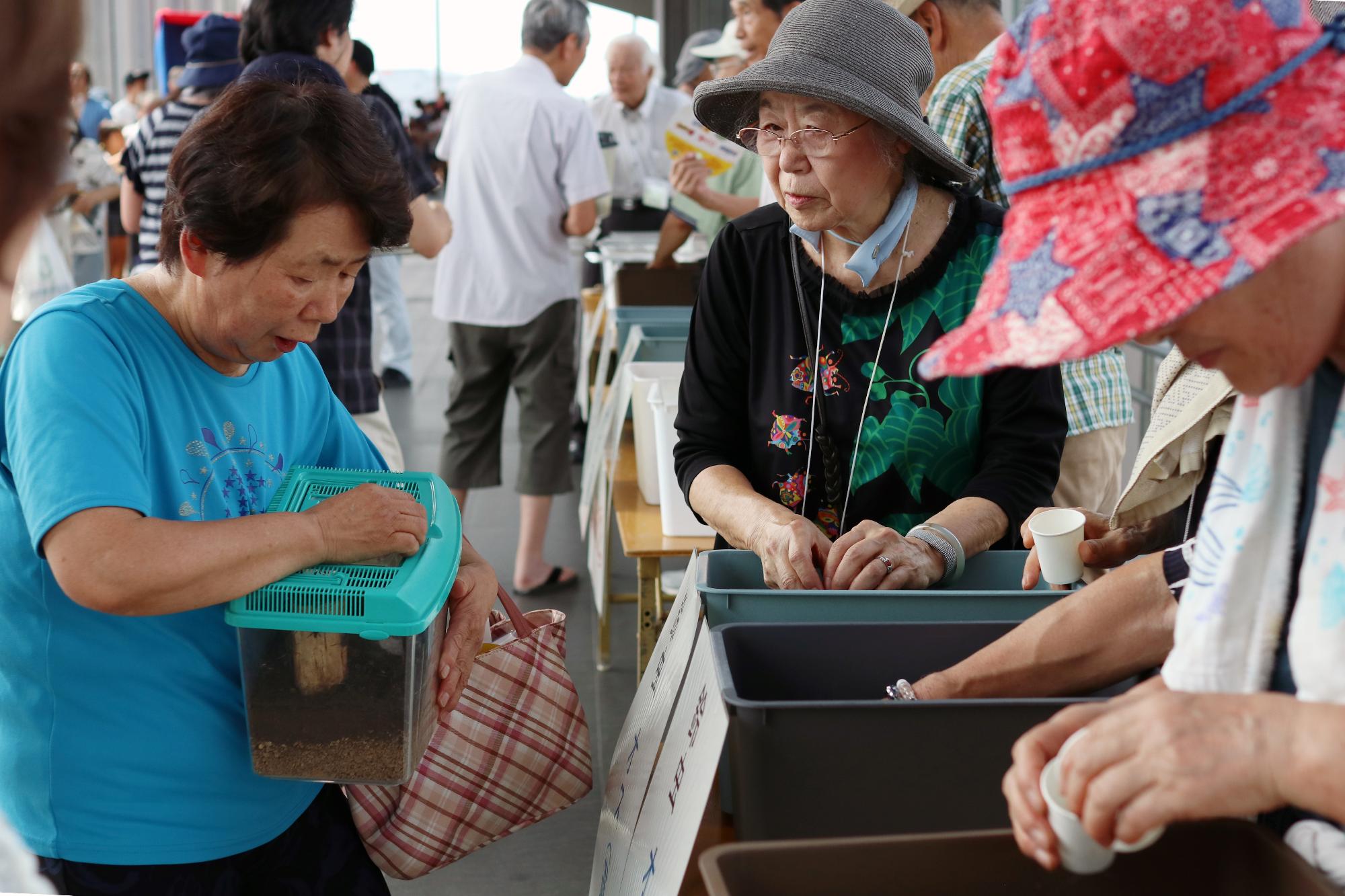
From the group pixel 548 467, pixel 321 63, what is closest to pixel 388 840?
pixel 321 63

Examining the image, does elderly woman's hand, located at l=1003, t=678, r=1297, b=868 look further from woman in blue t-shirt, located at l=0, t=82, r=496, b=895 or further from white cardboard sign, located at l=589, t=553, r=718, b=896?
woman in blue t-shirt, located at l=0, t=82, r=496, b=895

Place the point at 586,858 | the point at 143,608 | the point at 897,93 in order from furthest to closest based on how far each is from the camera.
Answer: the point at 586,858
the point at 897,93
the point at 143,608

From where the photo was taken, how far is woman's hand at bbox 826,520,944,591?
5.21ft

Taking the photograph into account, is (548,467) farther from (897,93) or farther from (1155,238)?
(1155,238)

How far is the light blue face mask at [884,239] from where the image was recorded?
179 cm

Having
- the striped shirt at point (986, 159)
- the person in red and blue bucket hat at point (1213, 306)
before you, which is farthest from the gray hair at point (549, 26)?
the person in red and blue bucket hat at point (1213, 306)

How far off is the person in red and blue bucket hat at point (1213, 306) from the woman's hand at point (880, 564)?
73 cm

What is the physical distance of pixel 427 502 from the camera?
157 cm

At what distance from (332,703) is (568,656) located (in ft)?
8.22

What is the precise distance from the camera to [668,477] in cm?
275

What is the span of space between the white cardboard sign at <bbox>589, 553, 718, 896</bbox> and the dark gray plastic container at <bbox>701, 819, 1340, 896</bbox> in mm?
520

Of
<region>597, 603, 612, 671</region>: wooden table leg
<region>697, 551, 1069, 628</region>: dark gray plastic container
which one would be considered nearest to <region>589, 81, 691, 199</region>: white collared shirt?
<region>597, 603, 612, 671</region>: wooden table leg

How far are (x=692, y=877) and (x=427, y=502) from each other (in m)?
0.64

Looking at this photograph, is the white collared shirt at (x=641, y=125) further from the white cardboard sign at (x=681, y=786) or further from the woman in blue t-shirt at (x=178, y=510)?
the white cardboard sign at (x=681, y=786)
